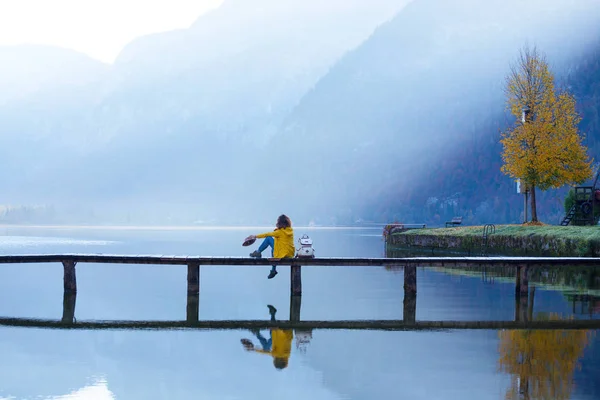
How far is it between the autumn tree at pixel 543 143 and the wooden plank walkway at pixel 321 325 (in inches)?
1629

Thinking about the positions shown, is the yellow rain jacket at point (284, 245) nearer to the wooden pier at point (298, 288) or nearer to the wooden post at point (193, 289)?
the wooden pier at point (298, 288)

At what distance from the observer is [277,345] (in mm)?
17891

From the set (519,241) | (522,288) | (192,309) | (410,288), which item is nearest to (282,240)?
(192,309)

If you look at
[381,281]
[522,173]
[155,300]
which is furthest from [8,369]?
[522,173]

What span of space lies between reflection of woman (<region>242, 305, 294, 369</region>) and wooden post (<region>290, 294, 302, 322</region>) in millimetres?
2722

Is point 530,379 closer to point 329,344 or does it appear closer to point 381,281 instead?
point 329,344

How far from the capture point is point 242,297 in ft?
102

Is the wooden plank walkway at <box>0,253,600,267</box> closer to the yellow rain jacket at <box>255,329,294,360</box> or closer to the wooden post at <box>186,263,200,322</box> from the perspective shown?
the wooden post at <box>186,263,200,322</box>

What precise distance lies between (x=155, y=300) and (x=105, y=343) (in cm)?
1145

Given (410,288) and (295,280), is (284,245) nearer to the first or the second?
(295,280)

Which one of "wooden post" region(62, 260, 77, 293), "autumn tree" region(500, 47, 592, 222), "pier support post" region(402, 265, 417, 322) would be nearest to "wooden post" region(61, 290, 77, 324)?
"wooden post" region(62, 260, 77, 293)

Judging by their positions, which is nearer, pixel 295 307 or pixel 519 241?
pixel 295 307

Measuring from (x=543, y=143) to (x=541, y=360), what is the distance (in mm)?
49186

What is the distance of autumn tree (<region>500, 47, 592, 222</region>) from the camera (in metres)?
61.5
